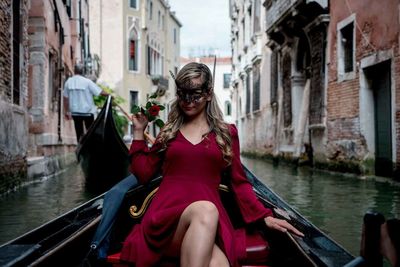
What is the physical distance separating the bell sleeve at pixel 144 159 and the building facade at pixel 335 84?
19.4 ft

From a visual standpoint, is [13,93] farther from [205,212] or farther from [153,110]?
[205,212]

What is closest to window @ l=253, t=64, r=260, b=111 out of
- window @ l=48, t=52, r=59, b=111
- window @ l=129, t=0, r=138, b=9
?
window @ l=129, t=0, r=138, b=9

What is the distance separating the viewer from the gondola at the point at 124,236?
7.00 feet

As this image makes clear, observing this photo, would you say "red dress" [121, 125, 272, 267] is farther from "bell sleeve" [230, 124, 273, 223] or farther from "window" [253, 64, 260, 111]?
"window" [253, 64, 260, 111]

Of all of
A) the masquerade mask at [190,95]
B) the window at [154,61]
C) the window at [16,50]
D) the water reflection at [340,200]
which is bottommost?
the water reflection at [340,200]

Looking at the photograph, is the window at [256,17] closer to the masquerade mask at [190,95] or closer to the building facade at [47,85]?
the building facade at [47,85]

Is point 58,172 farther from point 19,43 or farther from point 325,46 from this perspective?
point 325,46

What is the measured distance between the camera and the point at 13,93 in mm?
7254

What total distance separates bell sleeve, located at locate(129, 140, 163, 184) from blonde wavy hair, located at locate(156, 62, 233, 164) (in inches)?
3.3

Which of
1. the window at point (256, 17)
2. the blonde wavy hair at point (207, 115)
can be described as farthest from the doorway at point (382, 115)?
the window at point (256, 17)

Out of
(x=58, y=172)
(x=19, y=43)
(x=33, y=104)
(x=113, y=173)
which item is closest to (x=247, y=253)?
(x=113, y=173)

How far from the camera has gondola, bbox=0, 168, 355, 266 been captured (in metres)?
2.13

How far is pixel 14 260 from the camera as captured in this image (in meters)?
2.01

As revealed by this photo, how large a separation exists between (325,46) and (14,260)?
32.4 feet
